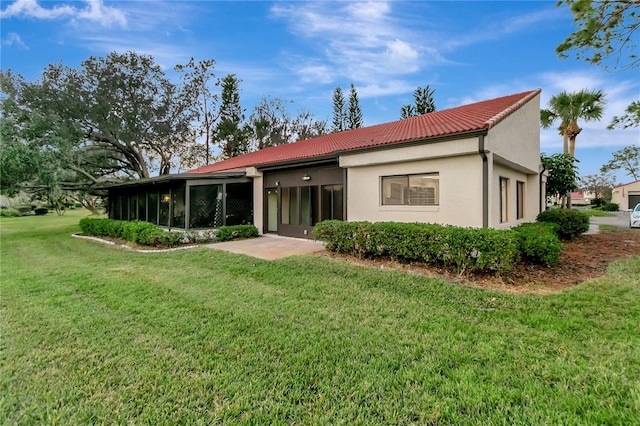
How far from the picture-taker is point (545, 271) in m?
7.04

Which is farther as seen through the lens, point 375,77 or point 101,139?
point 101,139

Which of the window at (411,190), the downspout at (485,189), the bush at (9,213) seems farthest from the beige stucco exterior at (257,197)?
the bush at (9,213)

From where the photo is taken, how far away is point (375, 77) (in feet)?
56.5

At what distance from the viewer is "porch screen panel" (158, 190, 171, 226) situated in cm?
1419

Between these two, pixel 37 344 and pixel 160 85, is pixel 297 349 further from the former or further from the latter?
pixel 160 85

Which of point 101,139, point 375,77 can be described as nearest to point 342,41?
point 375,77

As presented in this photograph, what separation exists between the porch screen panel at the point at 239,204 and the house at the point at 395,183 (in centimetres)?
5

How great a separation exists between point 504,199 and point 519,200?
8.86ft

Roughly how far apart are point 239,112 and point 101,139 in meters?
14.7

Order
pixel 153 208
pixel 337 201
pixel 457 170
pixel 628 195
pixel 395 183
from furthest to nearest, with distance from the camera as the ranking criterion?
pixel 628 195
pixel 153 208
pixel 337 201
pixel 395 183
pixel 457 170

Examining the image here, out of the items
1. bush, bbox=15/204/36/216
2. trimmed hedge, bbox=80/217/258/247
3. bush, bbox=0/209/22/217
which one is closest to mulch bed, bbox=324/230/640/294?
trimmed hedge, bbox=80/217/258/247

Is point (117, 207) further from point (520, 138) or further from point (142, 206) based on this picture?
point (520, 138)

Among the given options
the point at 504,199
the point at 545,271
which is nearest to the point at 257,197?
the point at 504,199

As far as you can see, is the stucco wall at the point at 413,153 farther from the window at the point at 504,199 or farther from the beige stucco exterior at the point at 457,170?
the window at the point at 504,199
